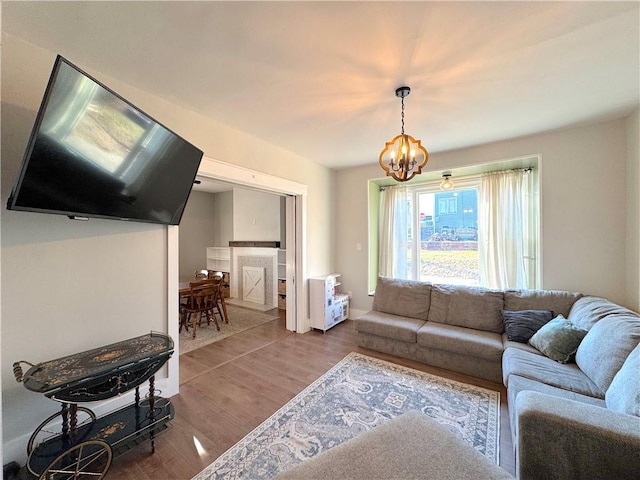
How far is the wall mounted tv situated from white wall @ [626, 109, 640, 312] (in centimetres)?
410

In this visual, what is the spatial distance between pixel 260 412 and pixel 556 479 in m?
1.88

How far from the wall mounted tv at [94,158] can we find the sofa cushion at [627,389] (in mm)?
3169

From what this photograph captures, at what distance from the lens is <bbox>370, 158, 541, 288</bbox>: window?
11.2ft

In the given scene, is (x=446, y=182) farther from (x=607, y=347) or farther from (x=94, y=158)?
(x=94, y=158)

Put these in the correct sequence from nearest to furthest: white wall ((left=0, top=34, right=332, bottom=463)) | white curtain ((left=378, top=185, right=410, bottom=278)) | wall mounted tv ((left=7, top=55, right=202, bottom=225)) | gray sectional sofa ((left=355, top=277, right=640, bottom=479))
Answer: gray sectional sofa ((left=355, top=277, right=640, bottom=479))
wall mounted tv ((left=7, top=55, right=202, bottom=225))
white wall ((left=0, top=34, right=332, bottom=463))
white curtain ((left=378, top=185, right=410, bottom=278))

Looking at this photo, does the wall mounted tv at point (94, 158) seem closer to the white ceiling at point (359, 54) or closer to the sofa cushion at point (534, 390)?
the white ceiling at point (359, 54)

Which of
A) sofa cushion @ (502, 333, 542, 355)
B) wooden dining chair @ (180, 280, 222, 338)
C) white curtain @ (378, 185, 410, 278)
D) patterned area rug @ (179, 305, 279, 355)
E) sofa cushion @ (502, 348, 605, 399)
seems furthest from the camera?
white curtain @ (378, 185, 410, 278)

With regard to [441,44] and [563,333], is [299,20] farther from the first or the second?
[563,333]

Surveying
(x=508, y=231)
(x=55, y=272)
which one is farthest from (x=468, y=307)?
(x=55, y=272)

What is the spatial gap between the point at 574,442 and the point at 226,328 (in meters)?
4.02

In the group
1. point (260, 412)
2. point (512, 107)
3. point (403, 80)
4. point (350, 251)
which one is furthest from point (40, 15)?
point (350, 251)

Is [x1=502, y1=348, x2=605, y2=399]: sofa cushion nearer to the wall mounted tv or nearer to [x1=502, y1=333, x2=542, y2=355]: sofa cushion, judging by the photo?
[x1=502, y1=333, x2=542, y2=355]: sofa cushion

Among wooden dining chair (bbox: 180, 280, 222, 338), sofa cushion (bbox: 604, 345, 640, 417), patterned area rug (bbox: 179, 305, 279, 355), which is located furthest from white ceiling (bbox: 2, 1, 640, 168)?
patterned area rug (bbox: 179, 305, 279, 355)

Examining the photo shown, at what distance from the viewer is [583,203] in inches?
114
